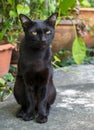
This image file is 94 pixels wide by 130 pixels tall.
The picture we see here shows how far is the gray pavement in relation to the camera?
2.25 m

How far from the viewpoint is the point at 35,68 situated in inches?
89.3

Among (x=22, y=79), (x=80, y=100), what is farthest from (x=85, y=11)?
(x=22, y=79)

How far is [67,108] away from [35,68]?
49 cm

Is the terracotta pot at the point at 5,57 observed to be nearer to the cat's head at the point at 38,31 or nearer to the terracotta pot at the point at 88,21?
the cat's head at the point at 38,31

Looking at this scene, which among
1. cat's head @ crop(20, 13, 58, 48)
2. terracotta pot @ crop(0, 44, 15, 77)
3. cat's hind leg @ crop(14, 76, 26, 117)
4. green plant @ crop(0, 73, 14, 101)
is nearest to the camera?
cat's head @ crop(20, 13, 58, 48)

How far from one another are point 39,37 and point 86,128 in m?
0.66

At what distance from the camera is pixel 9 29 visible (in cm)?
A: 355

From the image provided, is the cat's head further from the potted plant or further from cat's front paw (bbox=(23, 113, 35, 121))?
the potted plant

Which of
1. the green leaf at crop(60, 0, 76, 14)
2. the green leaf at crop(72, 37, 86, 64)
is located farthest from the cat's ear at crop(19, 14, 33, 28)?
the green leaf at crop(72, 37, 86, 64)

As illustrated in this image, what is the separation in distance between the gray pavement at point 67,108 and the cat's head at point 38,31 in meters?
0.53

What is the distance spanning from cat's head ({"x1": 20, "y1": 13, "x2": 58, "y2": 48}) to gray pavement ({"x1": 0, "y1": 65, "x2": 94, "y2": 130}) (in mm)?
525

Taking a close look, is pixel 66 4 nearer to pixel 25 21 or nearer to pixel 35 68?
pixel 25 21

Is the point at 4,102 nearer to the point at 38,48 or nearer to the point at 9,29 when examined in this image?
the point at 38,48

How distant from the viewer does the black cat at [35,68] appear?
7.20ft
